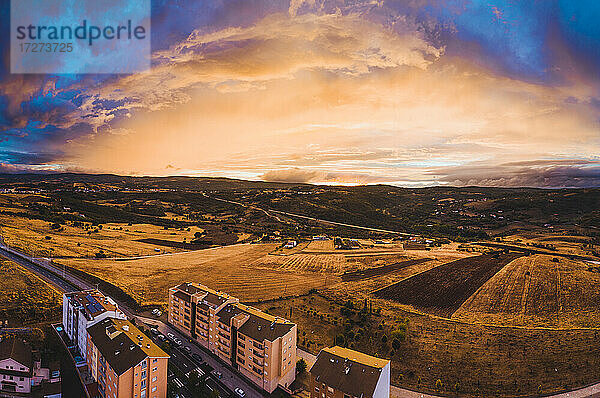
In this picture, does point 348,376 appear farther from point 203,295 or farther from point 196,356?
point 203,295

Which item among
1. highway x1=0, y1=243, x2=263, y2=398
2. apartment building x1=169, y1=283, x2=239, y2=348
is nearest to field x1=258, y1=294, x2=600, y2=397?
highway x1=0, y1=243, x2=263, y2=398

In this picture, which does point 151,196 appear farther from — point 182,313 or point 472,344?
point 472,344

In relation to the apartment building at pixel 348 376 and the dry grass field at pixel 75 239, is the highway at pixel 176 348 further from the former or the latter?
the dry grass field at pixel 75 239

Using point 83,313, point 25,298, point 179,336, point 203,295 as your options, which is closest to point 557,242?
point 203,295

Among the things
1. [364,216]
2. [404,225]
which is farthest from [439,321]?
[364,216]

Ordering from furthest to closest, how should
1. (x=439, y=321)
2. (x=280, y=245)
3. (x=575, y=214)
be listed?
1. (x=575, y=214)
2. (x=280, y=245)
3. (x=439, y=321)

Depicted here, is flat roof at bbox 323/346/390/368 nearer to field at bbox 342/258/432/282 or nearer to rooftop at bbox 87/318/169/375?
rooftop at bbox 87/318/169/375
